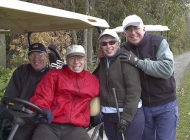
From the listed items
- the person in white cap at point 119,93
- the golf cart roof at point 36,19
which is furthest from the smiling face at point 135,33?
the golf cart roof at point 36,19

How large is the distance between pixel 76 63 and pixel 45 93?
0.44m


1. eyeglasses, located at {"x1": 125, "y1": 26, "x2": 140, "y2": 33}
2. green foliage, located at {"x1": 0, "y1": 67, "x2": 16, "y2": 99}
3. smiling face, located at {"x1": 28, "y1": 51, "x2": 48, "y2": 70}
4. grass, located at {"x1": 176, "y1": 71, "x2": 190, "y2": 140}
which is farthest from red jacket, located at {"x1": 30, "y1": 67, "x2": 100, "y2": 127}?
green foliage, located at {"x1": 0, "y1": 67, "x2": 16, "y2": 99}

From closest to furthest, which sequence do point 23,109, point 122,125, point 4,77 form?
→ point 23,109
point 122,125
point 4,77

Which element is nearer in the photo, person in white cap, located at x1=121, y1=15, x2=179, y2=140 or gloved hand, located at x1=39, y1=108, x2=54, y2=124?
gloved hand, located at x1=39, y1=108, x2=54, y2=124

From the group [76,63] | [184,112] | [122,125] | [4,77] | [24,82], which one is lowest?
[184,112]

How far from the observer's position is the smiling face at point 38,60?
3.53 m

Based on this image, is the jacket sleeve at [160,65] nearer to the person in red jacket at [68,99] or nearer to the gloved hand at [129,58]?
the gloved hand at [129,58]

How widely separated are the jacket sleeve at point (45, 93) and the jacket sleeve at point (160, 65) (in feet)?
2.99

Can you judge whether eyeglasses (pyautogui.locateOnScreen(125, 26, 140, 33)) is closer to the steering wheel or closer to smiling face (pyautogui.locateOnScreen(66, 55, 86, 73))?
smiling face (pyautogui.locateOnScreen(66, 55, 86, 73))

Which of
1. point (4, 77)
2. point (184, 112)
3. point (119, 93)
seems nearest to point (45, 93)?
point (119, 93)

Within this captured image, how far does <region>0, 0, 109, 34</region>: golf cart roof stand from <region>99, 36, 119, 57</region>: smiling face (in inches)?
6.6

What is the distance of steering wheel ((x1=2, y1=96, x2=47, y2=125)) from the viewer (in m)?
2.65

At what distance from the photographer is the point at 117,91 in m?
2.88

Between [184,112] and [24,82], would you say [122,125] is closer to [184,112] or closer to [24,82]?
[24,82]
